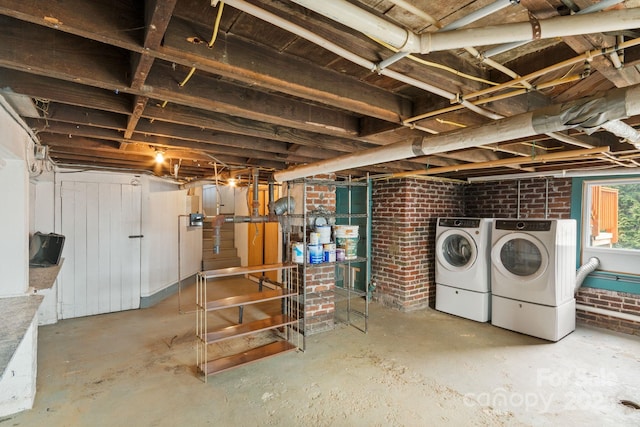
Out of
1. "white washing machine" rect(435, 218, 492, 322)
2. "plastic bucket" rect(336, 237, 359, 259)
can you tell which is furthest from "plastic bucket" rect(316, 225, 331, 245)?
"white washing machine" rect(435, 218, 492, 322)

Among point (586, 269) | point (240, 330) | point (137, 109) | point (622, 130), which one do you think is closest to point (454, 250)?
point (586, 269)

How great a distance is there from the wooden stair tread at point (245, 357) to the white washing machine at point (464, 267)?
7.62 feet

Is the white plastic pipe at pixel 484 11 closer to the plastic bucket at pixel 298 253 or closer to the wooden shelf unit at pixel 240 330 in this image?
the wooden shelf unit at pixel 240 330

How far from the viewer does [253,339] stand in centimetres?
346

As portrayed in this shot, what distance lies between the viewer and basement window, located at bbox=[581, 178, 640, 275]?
362 cm

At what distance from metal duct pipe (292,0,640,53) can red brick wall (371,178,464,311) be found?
3.49 m

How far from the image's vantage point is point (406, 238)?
436 cm

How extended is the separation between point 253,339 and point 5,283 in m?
2.14

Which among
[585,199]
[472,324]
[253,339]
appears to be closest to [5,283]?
[253,339]

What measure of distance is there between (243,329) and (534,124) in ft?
9.05

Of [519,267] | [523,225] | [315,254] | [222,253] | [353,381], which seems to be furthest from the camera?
[222,253]

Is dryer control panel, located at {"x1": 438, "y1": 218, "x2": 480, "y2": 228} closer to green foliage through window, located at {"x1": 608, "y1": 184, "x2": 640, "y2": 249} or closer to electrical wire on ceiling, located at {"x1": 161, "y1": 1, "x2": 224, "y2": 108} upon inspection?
green foliage through window, located at {"x1": 608, "y1": 184, "x2": 640, "y2": 249}

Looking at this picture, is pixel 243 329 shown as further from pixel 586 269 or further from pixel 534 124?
pixel 586 269

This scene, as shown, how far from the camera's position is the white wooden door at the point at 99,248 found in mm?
4039
